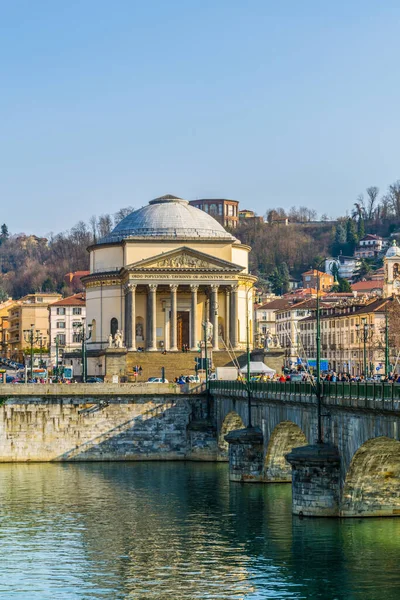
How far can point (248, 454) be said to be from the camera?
63.2 m

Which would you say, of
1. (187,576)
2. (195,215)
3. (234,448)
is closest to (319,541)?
(187,576)

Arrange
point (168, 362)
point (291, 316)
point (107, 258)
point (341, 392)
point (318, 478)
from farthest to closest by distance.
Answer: point (291, 316)
point (107, 258)
point (168, 362)
point (318, 478)
point (341, 392)

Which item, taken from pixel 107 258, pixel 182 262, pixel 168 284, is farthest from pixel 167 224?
pixel 168 284

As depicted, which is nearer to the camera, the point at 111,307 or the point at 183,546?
the point at 183,546

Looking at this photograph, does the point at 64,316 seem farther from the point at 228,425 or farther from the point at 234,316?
the point at 228,425

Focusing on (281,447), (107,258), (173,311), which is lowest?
(281,447)

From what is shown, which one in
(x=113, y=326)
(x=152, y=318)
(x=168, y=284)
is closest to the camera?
(x=168, y=284)

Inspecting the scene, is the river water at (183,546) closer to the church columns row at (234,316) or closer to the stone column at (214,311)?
the stone column at (214,311)

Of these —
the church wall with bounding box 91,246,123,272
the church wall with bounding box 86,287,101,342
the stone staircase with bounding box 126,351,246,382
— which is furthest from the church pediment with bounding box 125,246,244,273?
the church wall with bounding box 86,287,101,342

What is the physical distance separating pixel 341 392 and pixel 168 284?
59.5m

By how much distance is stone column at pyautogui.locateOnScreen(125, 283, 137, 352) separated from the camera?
10725 cm

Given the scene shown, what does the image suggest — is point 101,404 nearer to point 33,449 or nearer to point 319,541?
point 33,449

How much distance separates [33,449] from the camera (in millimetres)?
77438

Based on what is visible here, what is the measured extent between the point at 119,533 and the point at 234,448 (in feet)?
50.3
